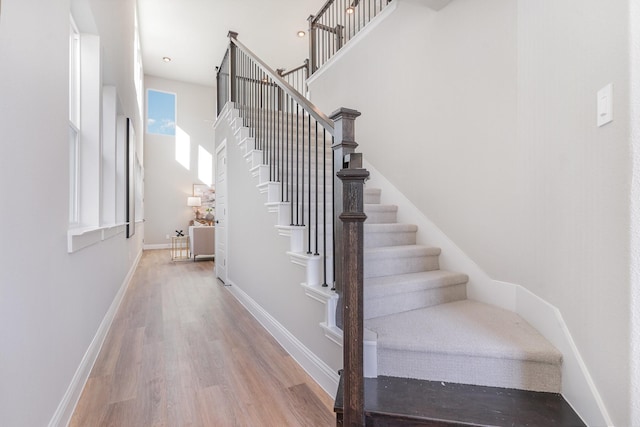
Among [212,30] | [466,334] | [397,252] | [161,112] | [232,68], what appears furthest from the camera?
[161,112]

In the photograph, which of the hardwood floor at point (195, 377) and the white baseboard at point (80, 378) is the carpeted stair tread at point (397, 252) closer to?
the hardwood floor at point (195, 377)

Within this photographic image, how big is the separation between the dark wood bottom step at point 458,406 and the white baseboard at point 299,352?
363 mm

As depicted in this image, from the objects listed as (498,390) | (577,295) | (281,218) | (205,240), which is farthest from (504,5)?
(205,240)

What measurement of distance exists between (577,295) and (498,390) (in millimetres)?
548

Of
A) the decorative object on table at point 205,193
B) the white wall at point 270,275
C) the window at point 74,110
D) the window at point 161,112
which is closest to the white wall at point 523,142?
the white wall at point 270,275

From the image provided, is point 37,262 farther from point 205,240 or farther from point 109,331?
point 205,240

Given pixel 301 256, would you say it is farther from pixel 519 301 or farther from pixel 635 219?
pixel 635 219

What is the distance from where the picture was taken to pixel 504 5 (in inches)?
77.2

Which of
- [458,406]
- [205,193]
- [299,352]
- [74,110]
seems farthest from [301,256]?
[205,193]

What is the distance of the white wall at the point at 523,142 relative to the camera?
1.06 meters

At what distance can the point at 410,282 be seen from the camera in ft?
6.38

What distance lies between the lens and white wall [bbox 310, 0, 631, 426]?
41.7 inches

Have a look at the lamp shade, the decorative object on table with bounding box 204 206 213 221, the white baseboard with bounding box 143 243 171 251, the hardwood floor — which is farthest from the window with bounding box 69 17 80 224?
the white baseboard with bounding box 143 243 171 251

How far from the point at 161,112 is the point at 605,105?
9337 millimetres
